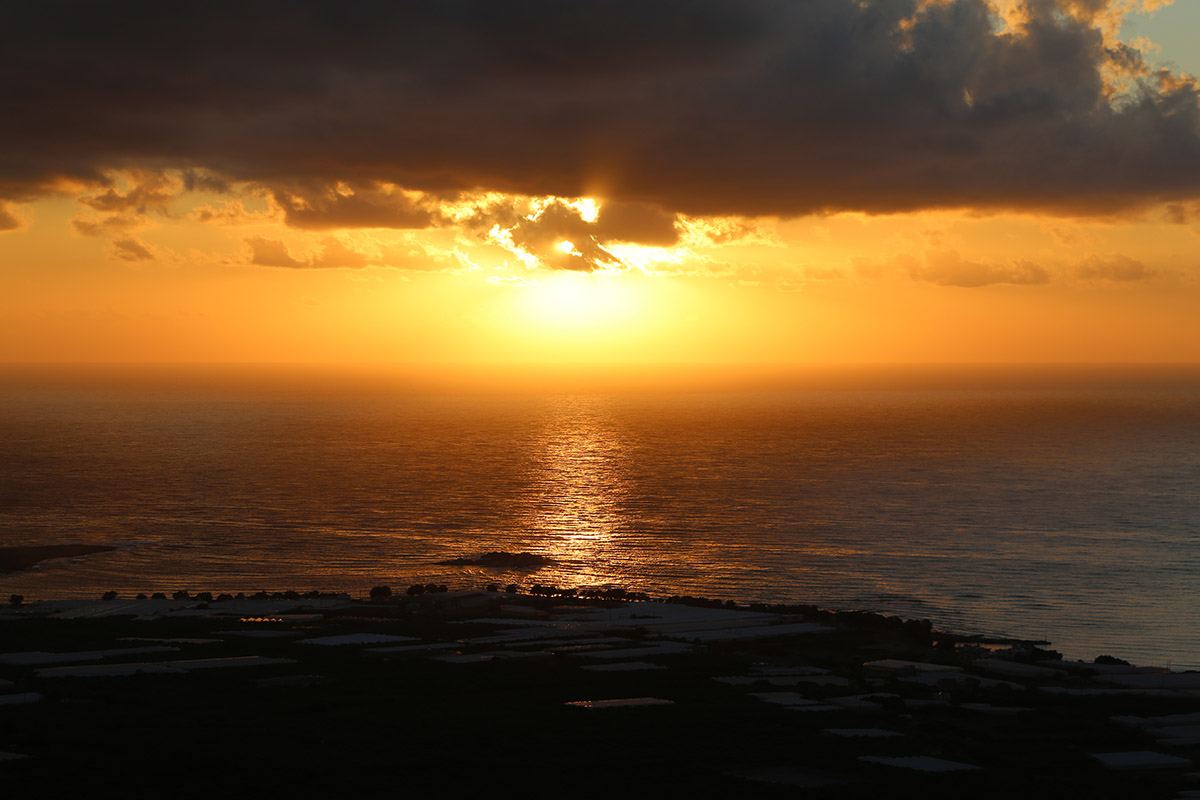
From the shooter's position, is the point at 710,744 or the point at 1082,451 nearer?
the point at 710,744

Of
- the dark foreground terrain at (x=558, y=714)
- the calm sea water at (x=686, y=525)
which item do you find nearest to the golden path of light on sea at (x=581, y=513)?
the calm sea water at (x=686, y=525)

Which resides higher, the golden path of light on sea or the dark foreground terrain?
the dark foreground terrain

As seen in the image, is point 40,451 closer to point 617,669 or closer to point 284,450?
point 284,450

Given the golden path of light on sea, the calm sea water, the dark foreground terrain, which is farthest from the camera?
the golden path of light on sea

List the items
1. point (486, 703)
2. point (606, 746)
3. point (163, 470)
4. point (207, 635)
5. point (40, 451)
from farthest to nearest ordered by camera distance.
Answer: point (40, 451), point (163, 470), point (207, 635), point (486, 703), point (606, 746)

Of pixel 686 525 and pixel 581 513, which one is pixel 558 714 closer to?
pixel 686 525

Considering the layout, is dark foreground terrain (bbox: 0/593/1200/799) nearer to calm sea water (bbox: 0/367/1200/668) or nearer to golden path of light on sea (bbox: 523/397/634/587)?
calm sea water (bbox: 0/367/1200/668)

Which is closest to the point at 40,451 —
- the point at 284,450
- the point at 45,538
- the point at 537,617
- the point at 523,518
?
the point at 284,450

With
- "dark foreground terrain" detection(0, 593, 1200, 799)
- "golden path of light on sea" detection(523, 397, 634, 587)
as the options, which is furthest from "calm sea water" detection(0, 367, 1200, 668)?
"dark foreground terrain" detection(0, 593, 1200, 799)
